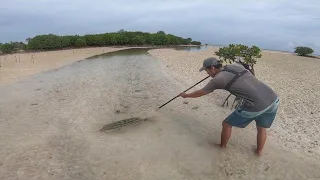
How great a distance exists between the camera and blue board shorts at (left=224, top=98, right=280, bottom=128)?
7.38 m

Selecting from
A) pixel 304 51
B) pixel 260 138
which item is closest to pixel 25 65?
pixel 260 138

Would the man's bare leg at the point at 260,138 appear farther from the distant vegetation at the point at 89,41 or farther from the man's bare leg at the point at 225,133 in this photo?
the distant vegetation at the point at 89,41

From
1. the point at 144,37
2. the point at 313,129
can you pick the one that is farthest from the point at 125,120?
the point at 144,37

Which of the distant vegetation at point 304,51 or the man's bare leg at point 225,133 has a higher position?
the distant vegetation at point 304,51

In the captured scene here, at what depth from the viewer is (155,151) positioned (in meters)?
8.92

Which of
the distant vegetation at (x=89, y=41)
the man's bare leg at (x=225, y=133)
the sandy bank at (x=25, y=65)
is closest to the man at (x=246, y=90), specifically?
the man's bare leg at (x=225, y=133)

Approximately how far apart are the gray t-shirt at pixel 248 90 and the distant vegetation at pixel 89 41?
59456mm

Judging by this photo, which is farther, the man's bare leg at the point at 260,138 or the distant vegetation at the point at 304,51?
the distant vegetation at the point at 304,51

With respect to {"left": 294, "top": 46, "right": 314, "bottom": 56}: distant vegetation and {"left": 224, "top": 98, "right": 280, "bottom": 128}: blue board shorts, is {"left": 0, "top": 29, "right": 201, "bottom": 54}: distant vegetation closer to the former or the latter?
{"left": 294, "top": 46, "right": 314, "bottom": 56}: distant vegetation

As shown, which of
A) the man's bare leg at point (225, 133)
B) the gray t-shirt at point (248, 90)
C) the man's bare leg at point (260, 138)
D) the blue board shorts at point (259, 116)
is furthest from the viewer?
the man's bare leg at point (225, 133)

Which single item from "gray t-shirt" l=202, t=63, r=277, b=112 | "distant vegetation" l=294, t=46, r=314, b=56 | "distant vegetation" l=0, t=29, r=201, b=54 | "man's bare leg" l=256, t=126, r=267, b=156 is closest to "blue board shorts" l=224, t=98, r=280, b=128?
"gray t-shirt" l=202, t=63, r=277, b=112

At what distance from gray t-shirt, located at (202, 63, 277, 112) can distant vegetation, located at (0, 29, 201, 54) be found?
59.5 meters

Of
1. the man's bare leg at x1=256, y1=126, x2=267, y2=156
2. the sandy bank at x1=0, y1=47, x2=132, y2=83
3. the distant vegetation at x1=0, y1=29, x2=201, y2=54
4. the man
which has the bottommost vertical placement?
the man's bare leg at x1=256, y1=126, x2=267, y2=156

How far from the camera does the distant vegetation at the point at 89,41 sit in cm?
6875
